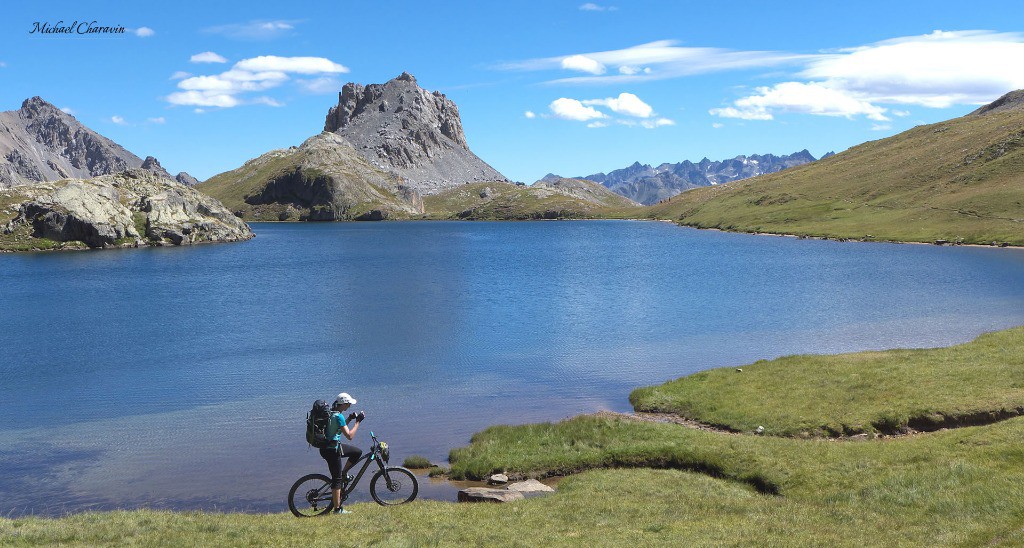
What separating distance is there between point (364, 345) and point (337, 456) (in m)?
43.4

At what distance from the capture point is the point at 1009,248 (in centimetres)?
14988

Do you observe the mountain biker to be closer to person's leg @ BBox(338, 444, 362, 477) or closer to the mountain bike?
person's leg @ BBox(338, 444, 362, 477)

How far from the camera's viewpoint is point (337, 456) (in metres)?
23.2

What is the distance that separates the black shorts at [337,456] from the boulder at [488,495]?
6.54 m

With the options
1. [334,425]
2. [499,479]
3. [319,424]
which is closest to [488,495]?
[499,479]

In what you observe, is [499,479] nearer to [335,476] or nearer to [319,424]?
[335,476]

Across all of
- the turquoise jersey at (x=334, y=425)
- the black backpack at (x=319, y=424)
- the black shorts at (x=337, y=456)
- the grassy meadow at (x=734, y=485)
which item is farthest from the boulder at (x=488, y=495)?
the black backpack at (x=319, y=424)

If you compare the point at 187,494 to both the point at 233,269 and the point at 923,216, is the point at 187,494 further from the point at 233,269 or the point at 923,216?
the point at 923,216

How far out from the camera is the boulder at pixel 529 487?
96.3 ft

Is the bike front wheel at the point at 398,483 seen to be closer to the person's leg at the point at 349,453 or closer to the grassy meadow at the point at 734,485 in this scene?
the grassy meadow at the point at 734,485

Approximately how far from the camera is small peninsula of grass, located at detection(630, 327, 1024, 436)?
36125 mm

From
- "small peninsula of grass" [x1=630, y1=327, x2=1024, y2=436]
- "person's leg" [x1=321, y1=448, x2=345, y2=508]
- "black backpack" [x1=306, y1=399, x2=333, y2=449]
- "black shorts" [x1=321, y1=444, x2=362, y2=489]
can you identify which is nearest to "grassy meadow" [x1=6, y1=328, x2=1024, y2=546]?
"small peninsula of grass" [x1=630, y1=327, x2=1024, y2=436]

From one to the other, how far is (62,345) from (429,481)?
5060 centimetres

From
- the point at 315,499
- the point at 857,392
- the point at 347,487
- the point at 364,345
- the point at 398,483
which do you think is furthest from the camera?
Result: the point at 364,345
